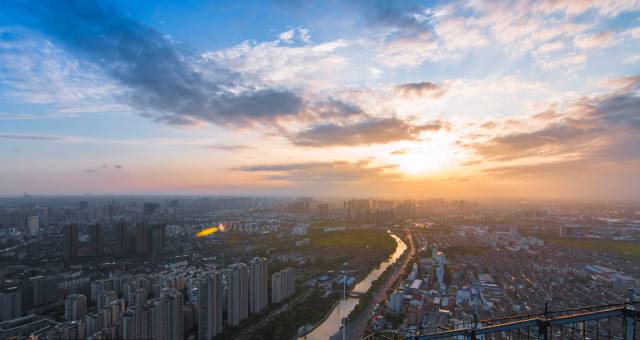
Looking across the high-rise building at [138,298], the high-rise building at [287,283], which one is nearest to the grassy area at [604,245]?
the high-rise building at [287,283]

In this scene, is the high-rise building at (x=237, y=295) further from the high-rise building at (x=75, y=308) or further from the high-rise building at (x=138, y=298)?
the high-rise building at (x=75, y=308)

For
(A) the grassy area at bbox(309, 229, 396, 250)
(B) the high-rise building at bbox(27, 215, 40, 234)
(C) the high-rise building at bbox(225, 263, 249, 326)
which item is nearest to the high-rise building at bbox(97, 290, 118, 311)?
(C) the high-rise building at bbox(225, 263, 249, 326)

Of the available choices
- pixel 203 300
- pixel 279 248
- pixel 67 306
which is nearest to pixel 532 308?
pixel 203 300

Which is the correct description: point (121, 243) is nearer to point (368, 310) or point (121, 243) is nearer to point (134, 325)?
point (134, 325)

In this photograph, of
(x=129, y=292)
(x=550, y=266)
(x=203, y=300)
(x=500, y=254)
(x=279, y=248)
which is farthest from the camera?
(x=279, y=248)

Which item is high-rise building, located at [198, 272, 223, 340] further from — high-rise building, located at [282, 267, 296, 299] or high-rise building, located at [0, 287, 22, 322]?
high-rise building, located at [0, 287, 22, 322]

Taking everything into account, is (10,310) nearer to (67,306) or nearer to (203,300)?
(67,306)
